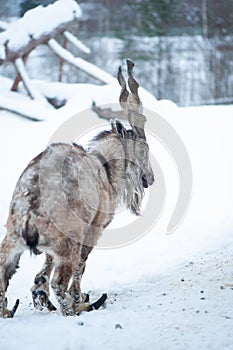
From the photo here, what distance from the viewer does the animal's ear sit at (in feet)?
18.7

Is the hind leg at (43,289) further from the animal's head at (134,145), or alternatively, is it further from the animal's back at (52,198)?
the animal's head at (134,145)

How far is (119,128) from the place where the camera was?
5719 mm

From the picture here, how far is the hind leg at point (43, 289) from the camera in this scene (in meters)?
5.16

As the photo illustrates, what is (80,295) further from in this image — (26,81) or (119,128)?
(26,81)

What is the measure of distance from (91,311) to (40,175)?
3.83 ft

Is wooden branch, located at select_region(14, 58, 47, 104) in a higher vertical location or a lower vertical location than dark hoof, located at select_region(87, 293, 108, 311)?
higher

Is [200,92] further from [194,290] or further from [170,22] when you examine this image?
[194,290]

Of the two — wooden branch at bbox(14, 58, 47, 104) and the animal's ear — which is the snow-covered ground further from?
the animal's ear

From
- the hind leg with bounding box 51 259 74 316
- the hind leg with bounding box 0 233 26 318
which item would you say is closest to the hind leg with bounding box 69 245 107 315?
the hind leg with bounding box 51 259 74 316

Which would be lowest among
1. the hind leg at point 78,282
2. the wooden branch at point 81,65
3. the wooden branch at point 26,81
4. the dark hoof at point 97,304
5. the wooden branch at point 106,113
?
the dark hoof at point 97,304

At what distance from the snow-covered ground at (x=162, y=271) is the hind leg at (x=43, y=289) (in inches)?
4.9

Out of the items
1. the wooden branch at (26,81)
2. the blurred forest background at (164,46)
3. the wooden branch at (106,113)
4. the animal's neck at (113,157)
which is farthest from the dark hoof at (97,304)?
the blurred forest background at (164,46)

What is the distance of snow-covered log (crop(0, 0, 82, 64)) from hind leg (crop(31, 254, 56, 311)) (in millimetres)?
7393

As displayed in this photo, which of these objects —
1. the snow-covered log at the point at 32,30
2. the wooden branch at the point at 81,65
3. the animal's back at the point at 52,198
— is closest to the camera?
the animal's back at the point at 52,198
